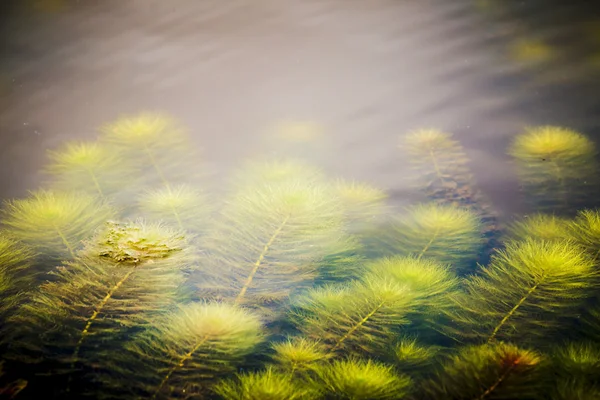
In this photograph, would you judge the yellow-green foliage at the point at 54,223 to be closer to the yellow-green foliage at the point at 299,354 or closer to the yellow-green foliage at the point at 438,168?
the yellow-green foliage at the point at 299,354

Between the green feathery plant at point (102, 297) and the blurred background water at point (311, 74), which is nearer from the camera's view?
the green feathery plant at point (102, 297)

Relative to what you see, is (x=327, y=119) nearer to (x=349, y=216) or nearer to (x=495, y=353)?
(x=349, y=216)

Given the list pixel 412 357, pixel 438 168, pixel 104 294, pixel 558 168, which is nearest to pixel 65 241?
pixel 104 294

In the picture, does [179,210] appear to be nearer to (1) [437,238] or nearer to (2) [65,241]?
(2) [65,241]

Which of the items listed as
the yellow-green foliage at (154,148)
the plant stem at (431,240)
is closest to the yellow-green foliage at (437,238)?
the plant stem at (431,240)

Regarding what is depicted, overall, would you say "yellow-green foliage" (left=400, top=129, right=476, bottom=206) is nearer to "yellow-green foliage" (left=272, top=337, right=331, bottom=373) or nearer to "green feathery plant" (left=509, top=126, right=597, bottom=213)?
"green feathery plant" (left=509, top=126, right=597, bottom=213)

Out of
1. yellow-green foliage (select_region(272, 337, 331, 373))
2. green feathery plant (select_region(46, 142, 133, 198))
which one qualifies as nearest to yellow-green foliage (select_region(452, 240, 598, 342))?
yellow-green foliage (select_region(272, 337, 331, 373))

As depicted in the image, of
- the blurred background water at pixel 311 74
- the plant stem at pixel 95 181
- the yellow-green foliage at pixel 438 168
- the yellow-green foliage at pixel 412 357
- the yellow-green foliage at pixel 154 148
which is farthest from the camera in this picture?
the blurred background water at pixel 311 74
